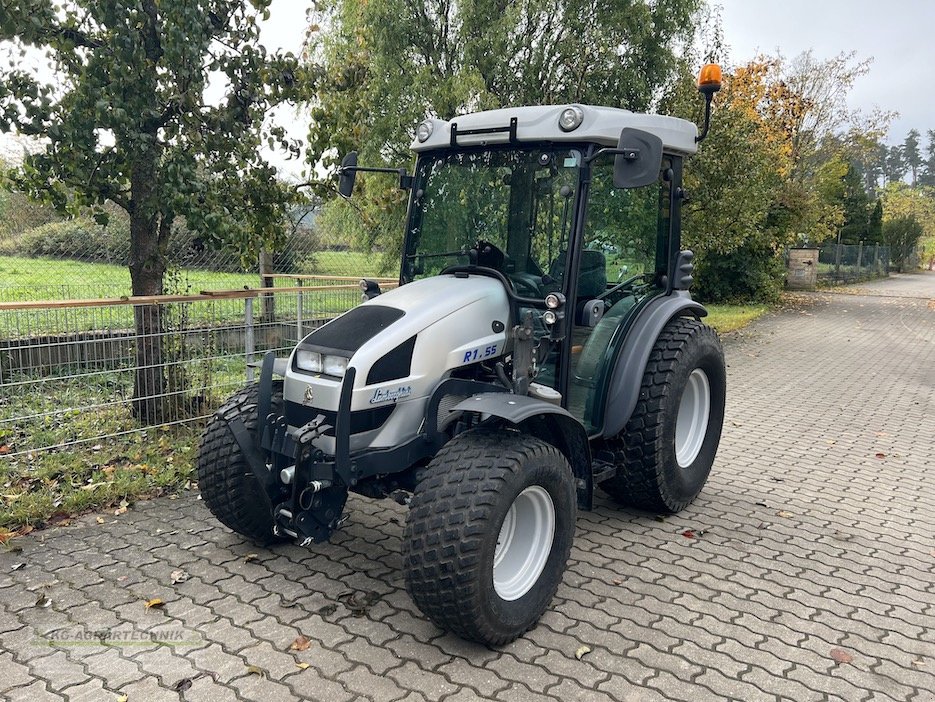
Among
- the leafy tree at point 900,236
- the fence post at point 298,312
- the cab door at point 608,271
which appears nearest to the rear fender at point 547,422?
the cab door at point 608,271

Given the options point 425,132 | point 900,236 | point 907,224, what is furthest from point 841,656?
point 907,224

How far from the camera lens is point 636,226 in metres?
4.28

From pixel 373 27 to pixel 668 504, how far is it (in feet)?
29.7

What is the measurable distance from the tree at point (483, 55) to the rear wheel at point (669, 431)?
628 centimetres

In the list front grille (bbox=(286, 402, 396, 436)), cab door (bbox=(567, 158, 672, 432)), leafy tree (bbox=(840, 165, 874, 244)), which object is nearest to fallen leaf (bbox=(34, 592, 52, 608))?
front grille (bbox=(286, 402, 396, 436))

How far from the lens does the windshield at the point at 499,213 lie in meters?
3.74

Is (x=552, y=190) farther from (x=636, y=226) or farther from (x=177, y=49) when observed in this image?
(x=177, y=49)

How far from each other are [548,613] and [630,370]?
1.38m

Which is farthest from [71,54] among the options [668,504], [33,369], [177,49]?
[668,504]

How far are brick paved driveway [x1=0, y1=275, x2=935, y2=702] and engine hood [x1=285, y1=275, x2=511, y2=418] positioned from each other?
0.96m

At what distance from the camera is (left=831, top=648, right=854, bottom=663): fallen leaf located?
9.93 ft

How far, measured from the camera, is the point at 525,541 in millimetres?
3293

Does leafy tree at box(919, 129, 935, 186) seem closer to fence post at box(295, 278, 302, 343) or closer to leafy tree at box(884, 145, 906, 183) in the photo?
leafy tree at box(884, 145, 906, 183)

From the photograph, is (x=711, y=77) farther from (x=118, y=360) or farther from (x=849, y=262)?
(x=849, y=262)
